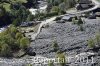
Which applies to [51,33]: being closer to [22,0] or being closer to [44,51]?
[44,51]

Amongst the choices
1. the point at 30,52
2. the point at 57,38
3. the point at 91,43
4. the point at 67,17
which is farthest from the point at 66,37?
the point at 67,17

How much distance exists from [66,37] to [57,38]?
1.49 meters

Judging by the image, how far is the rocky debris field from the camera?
205ft

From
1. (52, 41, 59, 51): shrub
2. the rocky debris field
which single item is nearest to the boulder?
the rocky debris field

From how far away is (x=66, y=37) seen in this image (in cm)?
6731

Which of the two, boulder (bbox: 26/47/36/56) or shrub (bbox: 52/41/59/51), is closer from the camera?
shrub (bbox: 52/41/59/51)

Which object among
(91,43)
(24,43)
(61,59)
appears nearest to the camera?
(61,59)

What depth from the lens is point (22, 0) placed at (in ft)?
348

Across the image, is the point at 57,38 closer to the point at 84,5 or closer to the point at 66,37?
the point at 66,37

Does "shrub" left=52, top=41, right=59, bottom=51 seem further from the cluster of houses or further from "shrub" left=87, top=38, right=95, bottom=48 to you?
the cluster of houses

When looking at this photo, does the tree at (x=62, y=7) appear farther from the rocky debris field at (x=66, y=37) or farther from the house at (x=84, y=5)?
the rocky debris field at (x=66, y=37)

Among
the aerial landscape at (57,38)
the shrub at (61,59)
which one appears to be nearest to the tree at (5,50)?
the aerial landscape at (57,38)

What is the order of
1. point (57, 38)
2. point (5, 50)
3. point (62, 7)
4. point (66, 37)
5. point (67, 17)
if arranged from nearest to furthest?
point (5, 50) → point (66, 37) → point (57, 38) → point (67, 17) → point (62, 7)

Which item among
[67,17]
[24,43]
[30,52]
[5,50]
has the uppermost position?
[67,17]
